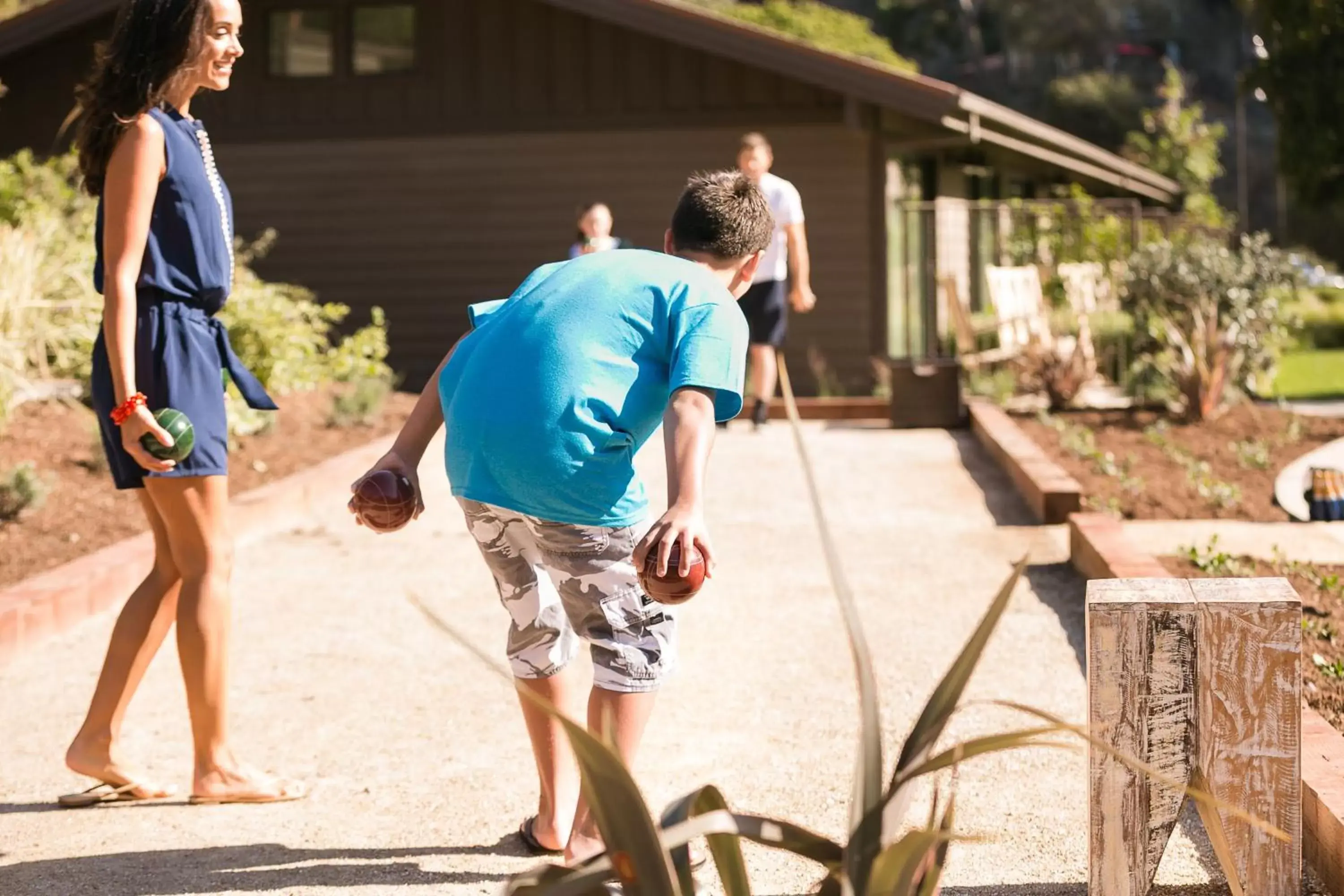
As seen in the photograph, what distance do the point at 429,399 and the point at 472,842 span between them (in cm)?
107

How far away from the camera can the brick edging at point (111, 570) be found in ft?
20.0

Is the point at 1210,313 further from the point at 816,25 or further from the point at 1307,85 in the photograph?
the point at 816,25

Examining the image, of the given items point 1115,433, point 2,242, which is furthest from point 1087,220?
point 2,242

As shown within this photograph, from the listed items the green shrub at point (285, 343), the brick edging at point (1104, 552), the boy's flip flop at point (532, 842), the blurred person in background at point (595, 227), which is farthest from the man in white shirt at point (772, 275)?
the boy's flip flop at point (532, 842)

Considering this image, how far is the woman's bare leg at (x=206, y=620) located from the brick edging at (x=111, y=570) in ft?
6.26

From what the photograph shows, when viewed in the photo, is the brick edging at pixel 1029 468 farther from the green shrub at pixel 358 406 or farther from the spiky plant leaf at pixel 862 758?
the spiky plant leaf at pixel 862 758

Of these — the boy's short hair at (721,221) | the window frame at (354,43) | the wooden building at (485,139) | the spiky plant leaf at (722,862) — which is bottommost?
the spiky plant leaf at (722,862)

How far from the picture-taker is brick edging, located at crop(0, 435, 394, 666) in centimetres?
611

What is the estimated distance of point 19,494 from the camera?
784 centimetres

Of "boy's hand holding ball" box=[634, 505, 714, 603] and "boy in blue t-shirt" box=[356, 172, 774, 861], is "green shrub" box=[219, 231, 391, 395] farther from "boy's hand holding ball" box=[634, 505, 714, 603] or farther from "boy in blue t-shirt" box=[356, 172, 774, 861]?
"boy's hand holding ball" box=[634, 505, 714, 603]

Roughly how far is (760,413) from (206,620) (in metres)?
8.66

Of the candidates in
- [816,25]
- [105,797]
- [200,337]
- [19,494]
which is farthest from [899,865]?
[816,25]

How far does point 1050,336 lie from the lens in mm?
14508

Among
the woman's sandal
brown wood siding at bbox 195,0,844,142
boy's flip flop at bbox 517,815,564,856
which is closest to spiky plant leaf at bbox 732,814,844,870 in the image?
boy's flip flop at bbox 517,815,564,856
